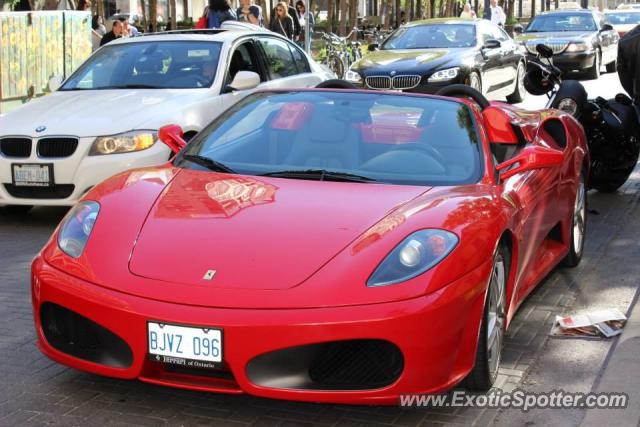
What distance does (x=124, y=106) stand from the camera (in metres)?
8.89

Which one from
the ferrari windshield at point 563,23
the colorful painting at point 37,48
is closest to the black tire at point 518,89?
the ferrari windshield at point 563,23

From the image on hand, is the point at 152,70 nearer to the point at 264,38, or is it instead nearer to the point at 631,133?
the point at 264,38

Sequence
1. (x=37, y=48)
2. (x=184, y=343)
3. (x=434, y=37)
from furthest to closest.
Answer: (x=434, y=37) < (x=37, y=48) < (x=184, y=343)

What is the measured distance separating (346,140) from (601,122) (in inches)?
190

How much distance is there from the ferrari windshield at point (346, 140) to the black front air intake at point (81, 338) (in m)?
1.25

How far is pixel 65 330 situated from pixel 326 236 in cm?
114

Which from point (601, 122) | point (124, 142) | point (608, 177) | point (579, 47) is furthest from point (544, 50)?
point (579, 47)

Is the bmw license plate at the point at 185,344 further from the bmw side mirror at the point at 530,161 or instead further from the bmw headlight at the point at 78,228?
the bmw side mirror at the point at 530,161

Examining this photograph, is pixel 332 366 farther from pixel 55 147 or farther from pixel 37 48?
pixel 37 48

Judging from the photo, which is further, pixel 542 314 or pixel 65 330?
pixel 542 314

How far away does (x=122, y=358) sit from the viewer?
4133mm

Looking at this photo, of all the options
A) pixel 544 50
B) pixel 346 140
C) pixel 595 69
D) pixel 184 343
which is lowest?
pixel 595 69

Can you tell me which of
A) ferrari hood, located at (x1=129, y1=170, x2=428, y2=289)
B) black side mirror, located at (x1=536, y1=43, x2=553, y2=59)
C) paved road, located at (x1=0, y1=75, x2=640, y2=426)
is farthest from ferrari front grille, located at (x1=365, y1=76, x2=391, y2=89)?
ferrari hood, located at (x1=129, y1=170, x2=428, y2=289)

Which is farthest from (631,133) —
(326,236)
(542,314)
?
(326,236)
